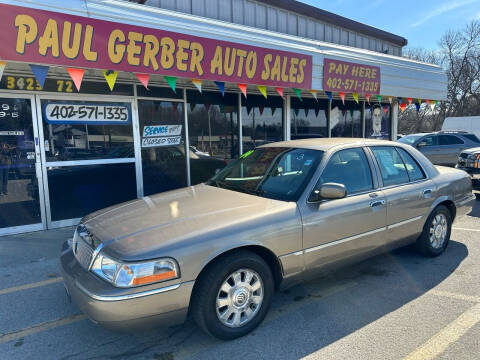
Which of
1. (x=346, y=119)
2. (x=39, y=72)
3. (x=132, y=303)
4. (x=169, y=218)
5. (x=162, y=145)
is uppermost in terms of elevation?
(x=39, y=72)

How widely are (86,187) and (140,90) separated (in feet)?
6.85

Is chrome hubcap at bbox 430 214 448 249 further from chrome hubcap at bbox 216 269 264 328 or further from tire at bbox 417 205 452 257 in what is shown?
chrome hubcap at bbox 216 269 264 328

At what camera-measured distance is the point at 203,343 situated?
2.70m

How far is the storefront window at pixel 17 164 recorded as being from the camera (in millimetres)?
5453

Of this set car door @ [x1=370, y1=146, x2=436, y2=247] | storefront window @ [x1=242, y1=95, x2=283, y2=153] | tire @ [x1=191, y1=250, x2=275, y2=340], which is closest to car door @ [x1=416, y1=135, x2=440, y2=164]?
storefront window @ [x1=242, y1=95, x2=283, y2=153]

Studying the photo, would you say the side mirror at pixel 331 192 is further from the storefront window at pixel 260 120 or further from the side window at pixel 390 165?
the storefront window at pixel 260 120

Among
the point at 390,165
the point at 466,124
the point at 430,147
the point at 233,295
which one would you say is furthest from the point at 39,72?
the point at 466,124

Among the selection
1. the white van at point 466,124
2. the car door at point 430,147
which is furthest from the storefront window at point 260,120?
the white van at point 466,124

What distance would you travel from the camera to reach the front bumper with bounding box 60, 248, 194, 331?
228 cm

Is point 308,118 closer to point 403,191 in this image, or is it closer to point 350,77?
point 350,77

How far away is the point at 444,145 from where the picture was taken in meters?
12.1

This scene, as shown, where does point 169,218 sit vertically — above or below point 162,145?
below

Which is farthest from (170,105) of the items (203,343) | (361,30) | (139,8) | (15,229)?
(361,30)

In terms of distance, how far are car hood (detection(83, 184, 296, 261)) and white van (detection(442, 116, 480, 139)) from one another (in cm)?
1607
